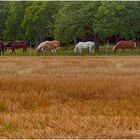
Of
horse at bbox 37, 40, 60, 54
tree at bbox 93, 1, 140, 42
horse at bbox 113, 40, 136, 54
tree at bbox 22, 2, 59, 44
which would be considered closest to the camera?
horse at bbox 113, 40, 136, 54

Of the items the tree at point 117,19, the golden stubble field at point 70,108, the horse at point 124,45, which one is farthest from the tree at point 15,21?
the golden stubble field at point 70,108

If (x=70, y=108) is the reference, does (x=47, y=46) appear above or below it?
below

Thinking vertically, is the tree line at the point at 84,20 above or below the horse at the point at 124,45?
above

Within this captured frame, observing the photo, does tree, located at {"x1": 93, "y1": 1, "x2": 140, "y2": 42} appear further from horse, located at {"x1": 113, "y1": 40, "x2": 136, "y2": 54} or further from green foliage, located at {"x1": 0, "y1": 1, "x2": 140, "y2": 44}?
horse, located at {"x1": 113, "y1": 40, "x2": 136, "y2": 54}

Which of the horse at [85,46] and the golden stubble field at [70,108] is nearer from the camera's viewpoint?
the golden stubble field at [70,108]

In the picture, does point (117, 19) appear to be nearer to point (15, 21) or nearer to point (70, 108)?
point (15, 21)

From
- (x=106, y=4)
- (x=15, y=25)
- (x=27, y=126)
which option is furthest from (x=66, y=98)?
(x=15, y=25)

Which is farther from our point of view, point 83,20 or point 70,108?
point 83,20

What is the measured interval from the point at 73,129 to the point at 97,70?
48.2ft

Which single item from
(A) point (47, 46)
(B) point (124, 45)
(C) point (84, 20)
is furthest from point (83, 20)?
(B) point (124, 45)

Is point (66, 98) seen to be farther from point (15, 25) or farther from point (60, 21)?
point (15, 25)

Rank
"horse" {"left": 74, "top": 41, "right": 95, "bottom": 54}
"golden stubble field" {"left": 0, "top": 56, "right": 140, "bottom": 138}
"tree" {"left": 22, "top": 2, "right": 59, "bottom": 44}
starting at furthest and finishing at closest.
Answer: "tree" {"left": 22, "top": 2, "right": 59, "bottom": 44}, "horse" {"left": 74, "top": 41, "right": 95, "bottom": 54}, "golden stubble field" {"left": 0, "top": 56, "right": 140, "bottom": 138}

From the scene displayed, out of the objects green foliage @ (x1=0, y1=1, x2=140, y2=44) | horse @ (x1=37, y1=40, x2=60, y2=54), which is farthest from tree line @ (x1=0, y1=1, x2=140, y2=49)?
horse @ (x1=37, y1=40, x2=60, y2=54)

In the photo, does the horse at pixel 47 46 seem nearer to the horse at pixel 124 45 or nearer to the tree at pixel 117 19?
the tree at pixel 117 19
